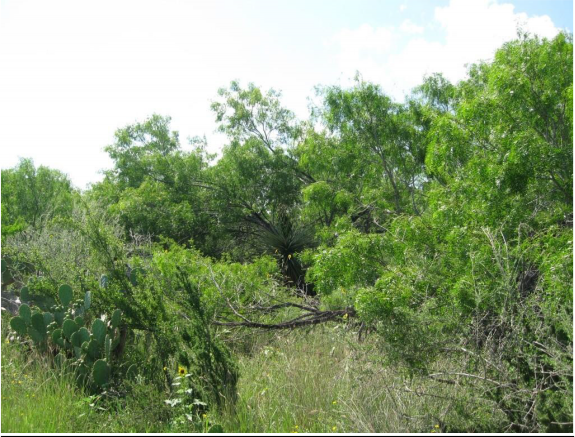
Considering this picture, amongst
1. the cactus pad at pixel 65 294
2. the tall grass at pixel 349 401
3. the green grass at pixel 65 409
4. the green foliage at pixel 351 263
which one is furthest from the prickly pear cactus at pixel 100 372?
the green foliage at pixel 351 263

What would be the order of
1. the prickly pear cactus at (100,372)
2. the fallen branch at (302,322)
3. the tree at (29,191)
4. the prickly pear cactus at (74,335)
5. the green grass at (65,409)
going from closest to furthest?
the green grass at (65,409)
the prickly pear cactus at (100,372)
the prickly pear cactus at (74,335)
the fallen branch at (302,322)
the tree at (29,191)

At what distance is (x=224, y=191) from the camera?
675 inches

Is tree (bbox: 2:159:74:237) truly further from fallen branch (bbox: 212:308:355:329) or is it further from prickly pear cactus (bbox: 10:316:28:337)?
fallen branch (bbox: 212:308:355:329)

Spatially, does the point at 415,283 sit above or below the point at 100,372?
above

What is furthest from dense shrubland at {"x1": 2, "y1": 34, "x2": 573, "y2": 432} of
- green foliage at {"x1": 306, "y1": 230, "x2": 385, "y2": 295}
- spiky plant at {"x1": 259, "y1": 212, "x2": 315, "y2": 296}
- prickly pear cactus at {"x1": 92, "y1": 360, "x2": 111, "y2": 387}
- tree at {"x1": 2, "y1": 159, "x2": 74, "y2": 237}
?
tree at {"x1": 2, "y1": 159, "x2": 74, "y2": 237}

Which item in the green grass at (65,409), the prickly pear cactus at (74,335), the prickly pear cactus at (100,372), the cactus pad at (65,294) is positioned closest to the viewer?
the green grass at (65,409)

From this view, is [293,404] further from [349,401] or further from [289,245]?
[289,245]

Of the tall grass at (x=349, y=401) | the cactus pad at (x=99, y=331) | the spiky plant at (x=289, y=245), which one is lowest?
the tall grass at (x=349, y=401)

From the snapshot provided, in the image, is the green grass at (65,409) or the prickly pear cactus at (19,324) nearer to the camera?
the green grass at (65,409)

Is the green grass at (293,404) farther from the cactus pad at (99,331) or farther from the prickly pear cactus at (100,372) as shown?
the cactus pad at (99,331)

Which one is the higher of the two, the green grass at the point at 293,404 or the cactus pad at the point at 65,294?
the cactus pad at the point at 65,294

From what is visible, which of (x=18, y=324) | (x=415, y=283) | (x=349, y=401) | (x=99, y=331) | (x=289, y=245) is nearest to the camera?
(x=349, y=401)

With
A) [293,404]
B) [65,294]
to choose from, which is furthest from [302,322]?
[65,294]

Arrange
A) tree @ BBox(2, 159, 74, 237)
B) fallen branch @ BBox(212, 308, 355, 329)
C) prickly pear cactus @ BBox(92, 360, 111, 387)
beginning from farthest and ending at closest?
tree @ BBox(2, 159, 74, 237)
fallen branch @ BBox(212, 308, 355, 329)
prickly pear cactus @ BBox(92, 360, 111, 387)
